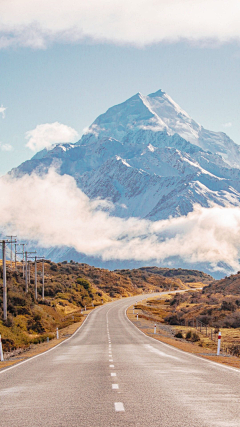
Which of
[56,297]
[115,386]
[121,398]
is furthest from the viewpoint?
[56,297]

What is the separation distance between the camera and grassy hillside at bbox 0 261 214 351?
3920 centimetres

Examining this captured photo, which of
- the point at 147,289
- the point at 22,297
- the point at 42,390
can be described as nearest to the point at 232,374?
the point at 42,390

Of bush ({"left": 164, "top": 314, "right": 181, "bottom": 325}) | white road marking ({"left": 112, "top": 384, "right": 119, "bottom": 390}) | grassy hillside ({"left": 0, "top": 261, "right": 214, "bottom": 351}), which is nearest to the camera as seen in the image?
white road marking ({"left": 112, "top": 384, "right": 119, "bottom": 390})

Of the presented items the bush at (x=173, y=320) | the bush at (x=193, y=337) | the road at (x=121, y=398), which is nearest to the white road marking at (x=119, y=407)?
the road at (x=121, y=398)

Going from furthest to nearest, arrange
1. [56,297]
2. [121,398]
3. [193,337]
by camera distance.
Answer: [56,297] → [193,337] → [121,398]

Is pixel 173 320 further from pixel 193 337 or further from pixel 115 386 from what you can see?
pixel 115 386

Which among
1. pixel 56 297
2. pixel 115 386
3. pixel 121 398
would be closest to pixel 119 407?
pixel 121 398

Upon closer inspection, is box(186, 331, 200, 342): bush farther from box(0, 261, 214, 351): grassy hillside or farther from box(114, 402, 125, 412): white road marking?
box(114, 402, 125, 412): white road marking

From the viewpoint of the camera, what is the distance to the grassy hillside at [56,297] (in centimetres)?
3920

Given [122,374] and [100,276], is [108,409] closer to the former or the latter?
[122,374]

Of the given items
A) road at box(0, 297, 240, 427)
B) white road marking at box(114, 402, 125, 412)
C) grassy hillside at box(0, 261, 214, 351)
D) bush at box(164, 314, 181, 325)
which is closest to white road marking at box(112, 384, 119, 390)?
road at box(0, 297, 240, 427)

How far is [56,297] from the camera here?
261 feet

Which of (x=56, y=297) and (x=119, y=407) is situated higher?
(x=56, y=297)

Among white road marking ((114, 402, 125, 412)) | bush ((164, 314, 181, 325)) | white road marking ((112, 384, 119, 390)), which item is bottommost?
bush ((164, 314, 181, 325))
